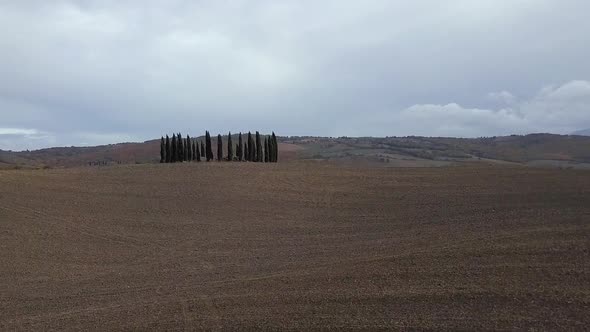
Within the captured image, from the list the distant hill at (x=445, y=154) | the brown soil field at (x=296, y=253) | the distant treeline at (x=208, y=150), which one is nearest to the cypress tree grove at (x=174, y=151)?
the distant treeline at (x=208, y=150)

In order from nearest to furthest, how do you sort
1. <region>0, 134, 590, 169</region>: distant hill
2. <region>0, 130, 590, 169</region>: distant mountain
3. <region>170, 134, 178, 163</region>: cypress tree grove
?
<region>170, 134, 178, 163</region>: cypress tree grove
<region>0, 134, 590, 169</region>: distant hill
<region>0, 130, 590, 169</region>: distant mountain

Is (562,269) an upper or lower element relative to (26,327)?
upper

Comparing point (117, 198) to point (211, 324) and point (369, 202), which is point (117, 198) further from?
point (211, 324)

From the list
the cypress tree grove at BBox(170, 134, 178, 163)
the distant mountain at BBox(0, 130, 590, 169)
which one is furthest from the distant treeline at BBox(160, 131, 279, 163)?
the distant mountain at BBox(0, 130, 590, 169)

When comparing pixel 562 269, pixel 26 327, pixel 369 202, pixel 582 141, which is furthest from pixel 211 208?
pixel 582 141

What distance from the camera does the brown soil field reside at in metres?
10.4

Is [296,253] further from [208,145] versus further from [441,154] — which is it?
[441,154]

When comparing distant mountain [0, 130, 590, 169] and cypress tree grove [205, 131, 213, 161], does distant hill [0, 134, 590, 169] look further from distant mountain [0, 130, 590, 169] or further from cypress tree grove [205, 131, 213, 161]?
cypress tree grove [205, 131, 213, 161]

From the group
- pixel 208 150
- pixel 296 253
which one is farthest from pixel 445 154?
pixel 296 253

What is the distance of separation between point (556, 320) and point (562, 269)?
3.06m

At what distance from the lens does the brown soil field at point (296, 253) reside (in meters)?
10.4

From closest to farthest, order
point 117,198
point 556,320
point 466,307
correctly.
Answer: point 556,320 → point 466,307 → point 117,198

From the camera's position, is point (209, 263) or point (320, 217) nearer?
point (209, 263)

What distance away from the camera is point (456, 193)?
28.3 m
